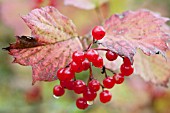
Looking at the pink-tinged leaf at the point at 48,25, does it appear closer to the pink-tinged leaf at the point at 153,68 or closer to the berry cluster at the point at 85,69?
the berry cluster at the point at 85,69

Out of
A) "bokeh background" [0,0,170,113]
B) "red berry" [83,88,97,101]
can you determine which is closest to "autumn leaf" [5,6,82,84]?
"red berry" [83,88,97,101]

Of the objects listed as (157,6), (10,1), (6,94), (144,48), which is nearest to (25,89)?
(6,94)

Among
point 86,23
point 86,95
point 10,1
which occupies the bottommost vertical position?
point 86,95

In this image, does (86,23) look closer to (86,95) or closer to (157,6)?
(157,6)

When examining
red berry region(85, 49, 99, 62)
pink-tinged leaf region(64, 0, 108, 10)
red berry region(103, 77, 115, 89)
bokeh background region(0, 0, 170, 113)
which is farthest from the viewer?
bokeh background region(0, 0, 170, 113)

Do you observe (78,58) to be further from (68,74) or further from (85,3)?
(85,3)

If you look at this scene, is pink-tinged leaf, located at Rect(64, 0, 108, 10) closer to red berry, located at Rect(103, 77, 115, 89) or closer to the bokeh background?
red berry, located at Rect(103, 77, 115, 89)

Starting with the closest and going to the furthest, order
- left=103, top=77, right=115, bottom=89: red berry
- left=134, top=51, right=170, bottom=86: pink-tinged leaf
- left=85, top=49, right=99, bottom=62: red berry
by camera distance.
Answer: left=85, top=49, right=99, bottom=62: red berry, left=103, top=77, right=115, bottom=89: red berry, left=134, top=51, right=170, bottom=86: pink-tinged leaf
